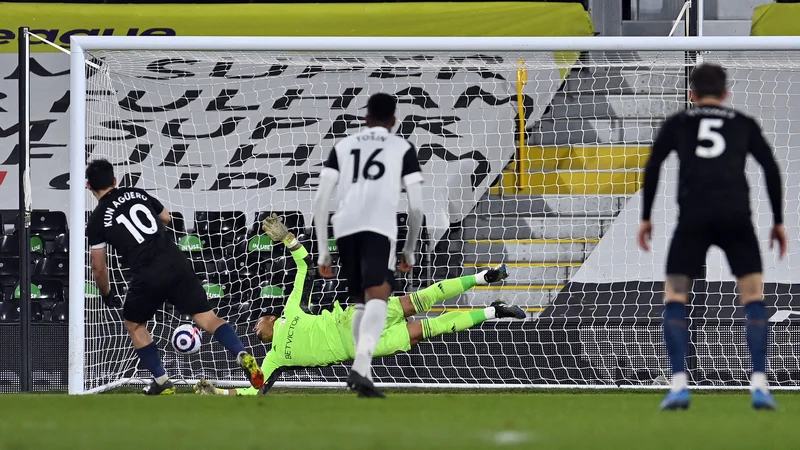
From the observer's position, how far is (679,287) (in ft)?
16.8

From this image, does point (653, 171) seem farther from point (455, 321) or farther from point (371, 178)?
point (455, 321)

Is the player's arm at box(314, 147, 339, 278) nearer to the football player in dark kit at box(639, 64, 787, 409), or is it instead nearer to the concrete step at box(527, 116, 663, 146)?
the football player in dark kit at box(639, 64, 787, 409)

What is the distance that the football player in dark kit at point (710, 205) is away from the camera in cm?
504

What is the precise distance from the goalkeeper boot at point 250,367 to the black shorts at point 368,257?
172 cm

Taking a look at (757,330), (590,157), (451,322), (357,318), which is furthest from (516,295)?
(757,330)

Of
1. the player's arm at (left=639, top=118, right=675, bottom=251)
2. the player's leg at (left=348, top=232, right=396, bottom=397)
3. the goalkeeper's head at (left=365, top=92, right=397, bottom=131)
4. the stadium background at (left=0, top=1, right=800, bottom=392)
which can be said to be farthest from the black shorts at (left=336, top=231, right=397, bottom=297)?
the stadium background at (left=0, top=1, right=800, bottom=392)

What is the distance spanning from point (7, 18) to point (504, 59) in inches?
212

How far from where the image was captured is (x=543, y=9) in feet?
36.7

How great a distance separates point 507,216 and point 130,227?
433cm

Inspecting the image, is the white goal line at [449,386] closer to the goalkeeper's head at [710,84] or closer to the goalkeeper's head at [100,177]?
the goalkeeper's head at [100,177]

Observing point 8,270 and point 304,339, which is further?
point 8,270

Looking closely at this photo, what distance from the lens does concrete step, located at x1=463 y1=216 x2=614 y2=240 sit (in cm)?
1091

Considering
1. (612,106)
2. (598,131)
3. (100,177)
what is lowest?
(100,177)

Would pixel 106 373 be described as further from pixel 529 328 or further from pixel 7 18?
pixel 7 18
